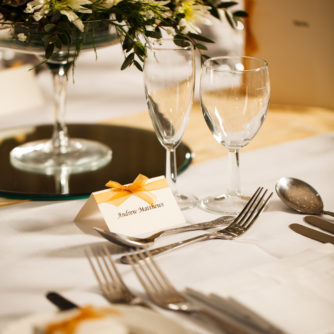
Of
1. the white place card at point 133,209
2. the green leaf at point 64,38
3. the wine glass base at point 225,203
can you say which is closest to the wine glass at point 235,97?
the wine glass base at point 225,203

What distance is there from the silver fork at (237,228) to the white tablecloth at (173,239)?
0.01 meters

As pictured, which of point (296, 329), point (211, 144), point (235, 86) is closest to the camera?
point (296, 329)

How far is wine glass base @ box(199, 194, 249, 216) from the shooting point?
2.98ft

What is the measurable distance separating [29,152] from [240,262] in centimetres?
60

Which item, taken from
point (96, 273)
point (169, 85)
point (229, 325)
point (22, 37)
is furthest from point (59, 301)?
point (22, 37)

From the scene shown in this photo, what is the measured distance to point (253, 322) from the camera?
1.79ft

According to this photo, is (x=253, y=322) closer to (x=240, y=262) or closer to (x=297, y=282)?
(x=297, y=282)

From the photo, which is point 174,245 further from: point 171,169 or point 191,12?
point 191,12

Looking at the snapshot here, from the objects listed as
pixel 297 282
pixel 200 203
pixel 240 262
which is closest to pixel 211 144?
pixel 200 203

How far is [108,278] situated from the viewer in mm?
683

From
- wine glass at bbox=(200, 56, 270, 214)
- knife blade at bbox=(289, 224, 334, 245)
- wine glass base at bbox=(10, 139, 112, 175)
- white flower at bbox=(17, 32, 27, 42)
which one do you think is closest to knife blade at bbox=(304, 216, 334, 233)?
knife blade at bbox=(289, 224, 334, 245)

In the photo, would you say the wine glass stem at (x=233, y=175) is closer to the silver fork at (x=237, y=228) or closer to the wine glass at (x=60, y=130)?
the silver fork at (x=237, y=228)

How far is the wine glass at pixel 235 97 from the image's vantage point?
2.71 feet

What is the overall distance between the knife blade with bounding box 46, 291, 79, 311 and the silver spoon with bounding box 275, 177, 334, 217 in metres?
0.45
